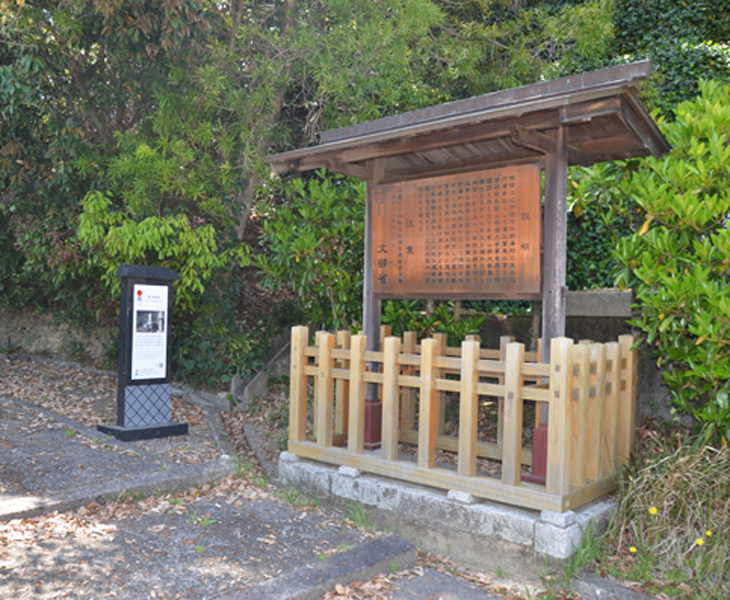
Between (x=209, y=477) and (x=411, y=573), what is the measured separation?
2.19 metres

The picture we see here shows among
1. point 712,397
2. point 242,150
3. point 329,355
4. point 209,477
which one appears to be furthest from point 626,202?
point 242,150

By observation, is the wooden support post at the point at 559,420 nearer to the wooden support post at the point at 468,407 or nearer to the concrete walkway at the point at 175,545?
the wooden support post at the point at 468,407

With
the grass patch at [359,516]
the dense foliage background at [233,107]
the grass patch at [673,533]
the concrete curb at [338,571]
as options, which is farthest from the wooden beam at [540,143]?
the grass patch at [359,516]

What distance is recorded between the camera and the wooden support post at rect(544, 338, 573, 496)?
4.02m

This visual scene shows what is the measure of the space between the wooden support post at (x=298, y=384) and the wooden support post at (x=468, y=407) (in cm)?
172

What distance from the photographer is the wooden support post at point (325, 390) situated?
5.35m

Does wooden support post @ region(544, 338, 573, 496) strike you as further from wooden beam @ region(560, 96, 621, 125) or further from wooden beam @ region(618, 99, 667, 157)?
wooden beam @ region(618, 99, 667, 157)

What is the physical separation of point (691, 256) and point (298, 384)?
3.46m

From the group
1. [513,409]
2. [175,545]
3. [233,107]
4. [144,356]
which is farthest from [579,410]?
[233,107]

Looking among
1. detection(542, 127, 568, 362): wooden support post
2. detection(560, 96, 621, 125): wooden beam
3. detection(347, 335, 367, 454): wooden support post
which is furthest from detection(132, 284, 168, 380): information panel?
detection(560, 96, 621, 125): wooden beam

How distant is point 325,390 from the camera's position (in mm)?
5352

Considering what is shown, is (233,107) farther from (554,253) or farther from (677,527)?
(677,527)

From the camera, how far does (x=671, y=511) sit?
4.17m

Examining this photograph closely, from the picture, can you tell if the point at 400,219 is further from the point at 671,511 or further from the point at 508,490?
the point at 671,511
